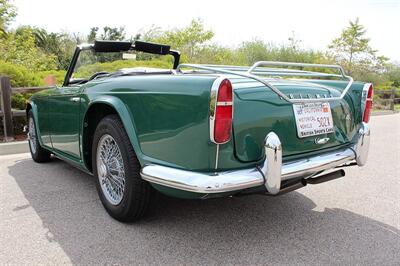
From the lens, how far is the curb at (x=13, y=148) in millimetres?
5580

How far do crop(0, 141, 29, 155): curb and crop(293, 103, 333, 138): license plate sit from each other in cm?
484

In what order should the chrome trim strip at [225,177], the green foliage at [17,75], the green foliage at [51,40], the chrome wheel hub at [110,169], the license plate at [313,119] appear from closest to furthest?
the chrome trim strip at [225,177], the license plate at [313,119], the chrome wheel hub at [110,169], the green foliage at [17,75], the green foliage at [51,40]

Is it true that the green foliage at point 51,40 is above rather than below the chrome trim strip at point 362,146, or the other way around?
above

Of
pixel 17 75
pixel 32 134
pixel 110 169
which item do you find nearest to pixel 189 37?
pixel 17 75

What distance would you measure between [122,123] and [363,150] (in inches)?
74.7

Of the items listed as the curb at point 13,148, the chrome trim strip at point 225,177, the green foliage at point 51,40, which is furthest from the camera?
the green foliage at point 51,40

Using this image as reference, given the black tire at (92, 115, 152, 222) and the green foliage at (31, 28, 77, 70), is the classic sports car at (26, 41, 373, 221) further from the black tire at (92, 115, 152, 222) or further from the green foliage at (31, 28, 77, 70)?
the green foliage at (31, 28, 77, 70)

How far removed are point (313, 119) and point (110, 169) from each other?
5.29 ft

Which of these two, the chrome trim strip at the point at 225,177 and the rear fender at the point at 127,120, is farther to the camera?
the rear fender at the point at 127,120

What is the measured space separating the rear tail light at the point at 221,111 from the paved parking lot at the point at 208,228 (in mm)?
810

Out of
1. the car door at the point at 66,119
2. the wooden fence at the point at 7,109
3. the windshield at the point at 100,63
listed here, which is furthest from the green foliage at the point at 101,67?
the wooden fence at the point at 7,109

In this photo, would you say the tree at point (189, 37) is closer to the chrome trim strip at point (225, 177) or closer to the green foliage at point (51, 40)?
the green foliage at point (51, 40)

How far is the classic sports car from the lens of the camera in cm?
204

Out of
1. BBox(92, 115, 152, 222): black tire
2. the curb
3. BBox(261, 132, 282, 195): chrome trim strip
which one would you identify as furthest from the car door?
the curb
